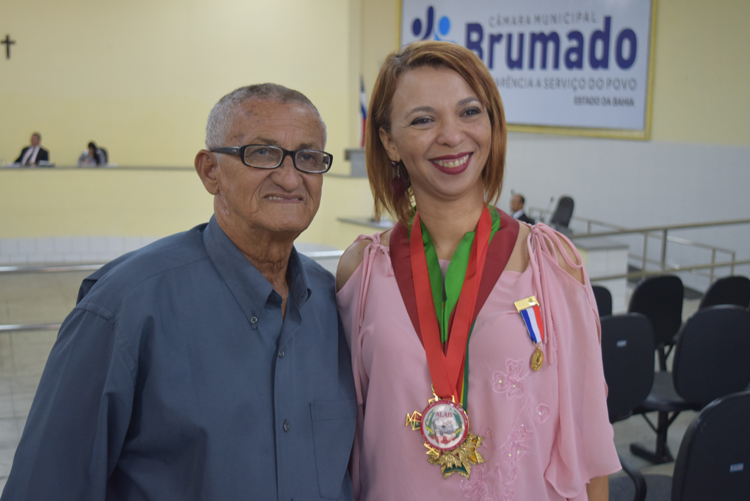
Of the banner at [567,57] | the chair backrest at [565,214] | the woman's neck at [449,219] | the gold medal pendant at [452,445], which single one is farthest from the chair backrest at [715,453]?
the banner at [567,57]

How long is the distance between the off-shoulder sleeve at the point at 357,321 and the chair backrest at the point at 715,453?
893 millimetres

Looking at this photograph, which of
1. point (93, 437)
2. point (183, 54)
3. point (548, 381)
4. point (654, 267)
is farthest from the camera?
point (183, 54)

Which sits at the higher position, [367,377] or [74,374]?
[74,374]

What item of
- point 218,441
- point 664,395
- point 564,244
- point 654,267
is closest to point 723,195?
point 654,267

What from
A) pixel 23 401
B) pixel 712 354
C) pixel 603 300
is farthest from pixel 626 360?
pixel 23 401

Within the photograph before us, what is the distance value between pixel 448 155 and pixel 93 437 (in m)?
0.92

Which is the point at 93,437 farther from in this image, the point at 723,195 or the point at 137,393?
the point at 723,195

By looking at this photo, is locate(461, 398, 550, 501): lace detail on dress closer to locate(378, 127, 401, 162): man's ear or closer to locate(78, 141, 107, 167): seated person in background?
locate(378, 127, 401, 162): man's ear

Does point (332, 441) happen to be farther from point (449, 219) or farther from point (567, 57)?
point (567, 57)

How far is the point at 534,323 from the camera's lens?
4.76 feet

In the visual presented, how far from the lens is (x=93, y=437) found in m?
1.15

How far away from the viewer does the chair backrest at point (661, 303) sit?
3.71m

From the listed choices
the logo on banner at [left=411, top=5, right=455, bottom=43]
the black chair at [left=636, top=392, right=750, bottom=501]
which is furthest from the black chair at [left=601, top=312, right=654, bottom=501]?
the logo on banner at [left=411, top=5, right=455, bottom=43]

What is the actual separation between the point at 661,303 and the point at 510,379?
268 cm
